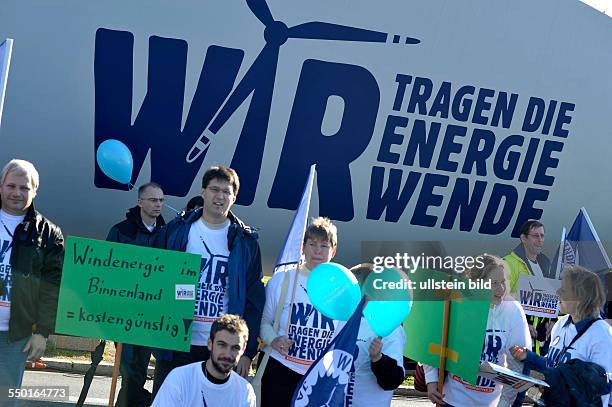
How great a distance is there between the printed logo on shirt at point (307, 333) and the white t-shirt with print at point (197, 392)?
0.75 metres

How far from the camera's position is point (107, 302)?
5340mm

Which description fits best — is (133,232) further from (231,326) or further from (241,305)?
(231,326)

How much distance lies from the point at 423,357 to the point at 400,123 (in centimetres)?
301

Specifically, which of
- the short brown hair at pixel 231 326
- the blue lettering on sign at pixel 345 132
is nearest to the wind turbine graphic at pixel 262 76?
the blue lettering on sign at pixel 345 132

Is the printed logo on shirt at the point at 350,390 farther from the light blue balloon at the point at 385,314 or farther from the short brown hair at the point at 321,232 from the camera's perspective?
the short brown hair at the point at 321,232

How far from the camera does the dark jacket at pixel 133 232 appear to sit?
→ 621cm

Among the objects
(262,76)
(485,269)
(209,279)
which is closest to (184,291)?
(209,279)

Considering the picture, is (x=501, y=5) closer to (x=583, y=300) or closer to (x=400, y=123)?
(x=400, y=123)

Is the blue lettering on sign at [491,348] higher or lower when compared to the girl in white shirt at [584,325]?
lower

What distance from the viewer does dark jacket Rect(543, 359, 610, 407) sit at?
514 centimetres

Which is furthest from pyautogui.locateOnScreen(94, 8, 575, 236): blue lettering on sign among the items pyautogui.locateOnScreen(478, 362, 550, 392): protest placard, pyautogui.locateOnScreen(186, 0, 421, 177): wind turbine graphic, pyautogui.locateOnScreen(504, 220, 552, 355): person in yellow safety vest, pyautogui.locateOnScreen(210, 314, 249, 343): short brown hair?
pyautogui.locateOnScreen(210, 314, 249, 343): short brown hair

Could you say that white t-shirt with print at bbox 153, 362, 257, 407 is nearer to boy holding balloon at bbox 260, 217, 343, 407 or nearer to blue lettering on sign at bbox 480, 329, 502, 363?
boy holding balloon at bbox 260, 217, 343, 407

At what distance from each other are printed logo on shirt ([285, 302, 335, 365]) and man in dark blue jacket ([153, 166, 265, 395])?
214 millimetres

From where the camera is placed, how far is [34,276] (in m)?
5.53
